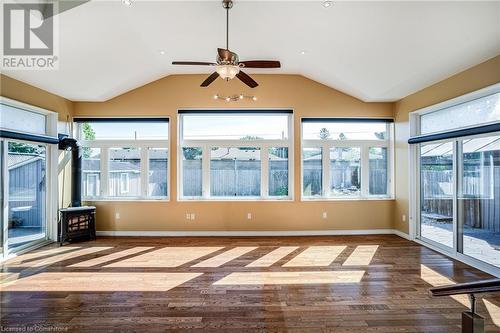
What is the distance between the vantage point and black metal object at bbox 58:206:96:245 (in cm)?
472

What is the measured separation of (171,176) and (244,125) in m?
1.94

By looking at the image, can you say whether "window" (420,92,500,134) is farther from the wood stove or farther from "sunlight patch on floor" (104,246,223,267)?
the wood stove

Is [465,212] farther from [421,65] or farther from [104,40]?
[104,40]

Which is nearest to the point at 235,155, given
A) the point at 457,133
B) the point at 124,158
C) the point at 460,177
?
the point at 124,158

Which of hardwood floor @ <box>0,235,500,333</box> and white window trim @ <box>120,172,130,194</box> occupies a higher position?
white window trim @ <box>120,172,130,194</box>

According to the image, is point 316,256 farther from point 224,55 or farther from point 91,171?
point 91,171

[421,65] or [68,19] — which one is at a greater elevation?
[68,19]

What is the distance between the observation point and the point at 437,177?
454cm

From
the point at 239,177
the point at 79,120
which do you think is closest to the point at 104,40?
the point at 79,120

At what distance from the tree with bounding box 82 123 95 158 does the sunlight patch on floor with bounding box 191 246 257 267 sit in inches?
148

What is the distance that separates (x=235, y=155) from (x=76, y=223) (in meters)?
3.42

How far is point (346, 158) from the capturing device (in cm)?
562

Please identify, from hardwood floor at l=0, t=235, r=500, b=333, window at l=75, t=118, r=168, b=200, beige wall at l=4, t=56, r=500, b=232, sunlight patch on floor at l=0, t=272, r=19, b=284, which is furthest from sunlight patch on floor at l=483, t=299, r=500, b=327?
sunlight patch on floor at l=0, t=272, r=19, b=284

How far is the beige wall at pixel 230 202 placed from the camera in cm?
538
